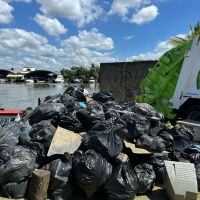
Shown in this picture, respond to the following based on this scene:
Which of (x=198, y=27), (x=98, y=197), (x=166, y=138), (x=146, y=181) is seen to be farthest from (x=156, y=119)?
(x=198, y=27)

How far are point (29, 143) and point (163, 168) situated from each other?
79.9 inches

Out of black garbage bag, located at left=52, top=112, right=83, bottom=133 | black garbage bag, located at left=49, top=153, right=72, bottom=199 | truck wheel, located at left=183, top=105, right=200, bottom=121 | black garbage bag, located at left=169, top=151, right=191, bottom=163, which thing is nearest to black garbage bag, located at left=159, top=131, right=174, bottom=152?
black garbage bag, located at left=169, top=151, right=191, bottom=163

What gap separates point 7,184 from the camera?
4266 millimetres

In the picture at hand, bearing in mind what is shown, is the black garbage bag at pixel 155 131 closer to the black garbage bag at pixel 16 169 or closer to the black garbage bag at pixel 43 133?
the black garbage bag at pixel 43 133

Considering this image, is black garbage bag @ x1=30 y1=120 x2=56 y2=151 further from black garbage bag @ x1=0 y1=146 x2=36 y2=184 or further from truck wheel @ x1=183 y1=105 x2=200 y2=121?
truck wheel @ x1=183 y1=105 x2=200 y2=121

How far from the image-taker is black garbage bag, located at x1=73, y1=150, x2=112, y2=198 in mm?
4098


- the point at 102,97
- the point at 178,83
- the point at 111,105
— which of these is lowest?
the point at 111,105

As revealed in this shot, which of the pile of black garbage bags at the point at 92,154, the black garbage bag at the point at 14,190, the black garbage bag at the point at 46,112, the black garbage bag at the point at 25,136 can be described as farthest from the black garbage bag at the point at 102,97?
the black garbage bag at the point at 14,190

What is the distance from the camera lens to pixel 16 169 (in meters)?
4.24

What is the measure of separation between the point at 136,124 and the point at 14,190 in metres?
2.22

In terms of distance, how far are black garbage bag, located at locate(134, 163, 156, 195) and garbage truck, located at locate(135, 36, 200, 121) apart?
11.5 ft

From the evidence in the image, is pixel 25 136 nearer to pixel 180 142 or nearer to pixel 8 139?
pixel 8 139

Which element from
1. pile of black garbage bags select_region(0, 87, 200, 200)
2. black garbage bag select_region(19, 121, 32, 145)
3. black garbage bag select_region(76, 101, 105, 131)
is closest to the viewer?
pile of black garbage bags select_region(0, 87, 200, 200)

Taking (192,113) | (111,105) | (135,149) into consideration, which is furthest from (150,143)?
(192,113)
